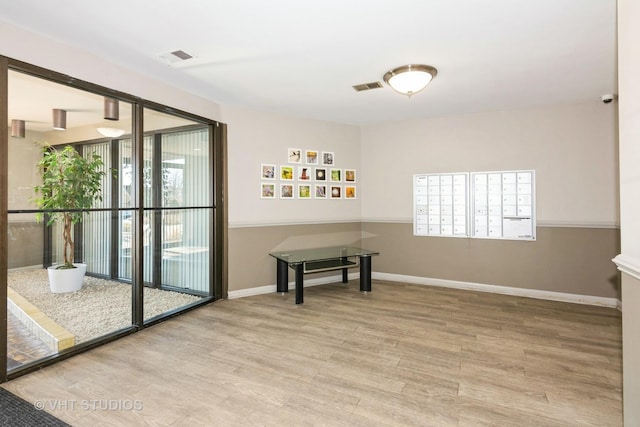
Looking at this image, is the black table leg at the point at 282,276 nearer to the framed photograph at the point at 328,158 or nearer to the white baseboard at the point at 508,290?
the white baseboard at the point at 508,290

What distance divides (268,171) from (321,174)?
924mm

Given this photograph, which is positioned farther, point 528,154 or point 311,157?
point 311,157

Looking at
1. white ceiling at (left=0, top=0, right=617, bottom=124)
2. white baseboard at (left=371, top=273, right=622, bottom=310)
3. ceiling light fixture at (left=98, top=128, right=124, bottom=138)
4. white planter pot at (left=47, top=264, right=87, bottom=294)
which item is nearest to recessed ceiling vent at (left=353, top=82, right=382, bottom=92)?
white ceiling at (left=0, top=0, right=617, bottom=124)

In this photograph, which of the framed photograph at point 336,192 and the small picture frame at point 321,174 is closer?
the small picture frame at point 321,174

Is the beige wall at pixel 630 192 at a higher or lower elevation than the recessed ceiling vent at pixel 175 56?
lower

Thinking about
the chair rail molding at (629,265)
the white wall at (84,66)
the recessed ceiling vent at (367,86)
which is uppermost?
the recessed ceiling vent at (367,86)

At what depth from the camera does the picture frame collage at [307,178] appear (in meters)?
4.95

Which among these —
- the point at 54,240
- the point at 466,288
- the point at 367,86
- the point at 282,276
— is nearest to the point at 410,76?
the point at 367,86

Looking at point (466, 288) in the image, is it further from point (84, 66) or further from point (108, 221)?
point (84, 66)

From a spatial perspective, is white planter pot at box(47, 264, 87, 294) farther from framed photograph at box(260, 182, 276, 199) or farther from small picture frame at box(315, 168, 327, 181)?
small picture frame at box(315, 168, 327, 181)

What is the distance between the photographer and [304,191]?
17.3 feet

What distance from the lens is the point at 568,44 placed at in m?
2.79

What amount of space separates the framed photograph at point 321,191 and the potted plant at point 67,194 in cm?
300

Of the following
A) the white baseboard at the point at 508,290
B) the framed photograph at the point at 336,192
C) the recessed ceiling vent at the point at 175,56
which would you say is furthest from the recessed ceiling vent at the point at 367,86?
the white baseboard at the point at 508,290
